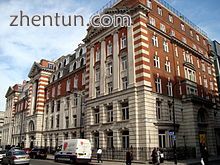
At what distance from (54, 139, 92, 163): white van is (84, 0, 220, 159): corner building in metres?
4.65

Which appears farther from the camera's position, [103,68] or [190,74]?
[190,74]

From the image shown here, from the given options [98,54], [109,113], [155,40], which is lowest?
[109,113]

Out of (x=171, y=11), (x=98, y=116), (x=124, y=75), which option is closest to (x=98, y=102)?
(x=98, y=116)

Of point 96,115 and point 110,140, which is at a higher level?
point 96,115

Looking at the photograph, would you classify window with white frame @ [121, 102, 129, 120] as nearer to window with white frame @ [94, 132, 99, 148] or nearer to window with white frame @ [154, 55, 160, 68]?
window with white frame @ [94, 132, 99, 148]

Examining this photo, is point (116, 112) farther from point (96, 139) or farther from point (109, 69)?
point (109, 69)

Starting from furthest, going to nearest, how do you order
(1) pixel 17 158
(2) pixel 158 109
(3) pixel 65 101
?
(3) pixel 65 101 → (2) pixel 158 109 → (1) pixel 17 158

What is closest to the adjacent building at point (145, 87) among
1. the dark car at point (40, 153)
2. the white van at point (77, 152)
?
the white van at point (77, 152)

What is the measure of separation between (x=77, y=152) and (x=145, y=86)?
1141 centimetres

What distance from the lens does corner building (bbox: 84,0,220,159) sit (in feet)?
103

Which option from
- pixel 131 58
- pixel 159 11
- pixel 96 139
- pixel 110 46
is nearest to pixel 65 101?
pixel 96 139

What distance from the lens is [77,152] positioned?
2886 cm

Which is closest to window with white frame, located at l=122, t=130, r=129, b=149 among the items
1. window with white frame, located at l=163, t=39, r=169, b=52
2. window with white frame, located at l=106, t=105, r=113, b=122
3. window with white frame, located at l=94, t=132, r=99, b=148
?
window with white frame, located at l=106, t=105, r=113, b=122

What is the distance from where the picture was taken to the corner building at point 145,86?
103ft
